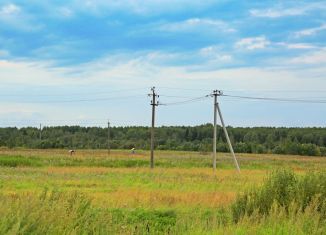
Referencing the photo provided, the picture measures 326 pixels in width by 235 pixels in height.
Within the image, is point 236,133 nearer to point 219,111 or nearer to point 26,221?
point 219,111

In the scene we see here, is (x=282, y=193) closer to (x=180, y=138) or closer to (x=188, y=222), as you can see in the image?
(x=188, y=222)

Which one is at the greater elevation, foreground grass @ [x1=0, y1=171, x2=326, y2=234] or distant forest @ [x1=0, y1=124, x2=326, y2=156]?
distant forest @ [x1=0, y1=124, x2=326, y2=156]

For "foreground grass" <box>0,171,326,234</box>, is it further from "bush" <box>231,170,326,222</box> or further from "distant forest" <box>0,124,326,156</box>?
"distant forest" <box>0,124,326,156</box>

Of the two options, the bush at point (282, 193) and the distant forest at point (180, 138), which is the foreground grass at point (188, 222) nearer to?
the bush at point (282, 193)

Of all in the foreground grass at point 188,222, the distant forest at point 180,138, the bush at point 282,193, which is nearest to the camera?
the foreground grass at point 188,222

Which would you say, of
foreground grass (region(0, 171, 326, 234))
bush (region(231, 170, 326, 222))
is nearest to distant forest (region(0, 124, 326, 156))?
bush (region(231, 170, 326, 222))

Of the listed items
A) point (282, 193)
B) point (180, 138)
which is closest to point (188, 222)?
point (282, 193)

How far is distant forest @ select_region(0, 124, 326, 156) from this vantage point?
395 feet

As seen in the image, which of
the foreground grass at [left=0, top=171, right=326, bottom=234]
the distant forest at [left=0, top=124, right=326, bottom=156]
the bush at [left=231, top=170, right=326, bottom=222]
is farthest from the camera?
the distant forest at [left=0, top=124, right=326, bottom=156]

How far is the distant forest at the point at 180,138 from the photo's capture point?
395ft

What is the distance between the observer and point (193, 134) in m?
→ 160

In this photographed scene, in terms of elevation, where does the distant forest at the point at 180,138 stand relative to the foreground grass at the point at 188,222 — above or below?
above

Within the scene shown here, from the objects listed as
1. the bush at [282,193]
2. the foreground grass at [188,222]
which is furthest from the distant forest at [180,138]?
the foreground grass at [188,222]

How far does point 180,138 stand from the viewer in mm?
159250
